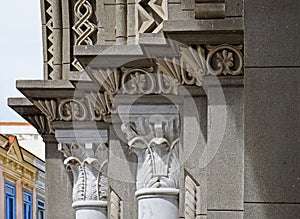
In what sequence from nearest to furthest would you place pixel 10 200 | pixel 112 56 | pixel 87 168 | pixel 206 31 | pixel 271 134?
1. pixel 271 134
2. pixel 206 31
3. pixel 112 56
4. pixel 87 168
5. pixel 10 200

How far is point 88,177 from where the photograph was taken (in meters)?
14.5

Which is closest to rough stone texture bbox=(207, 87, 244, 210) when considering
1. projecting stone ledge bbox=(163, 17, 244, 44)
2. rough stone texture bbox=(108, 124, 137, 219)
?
projecting stone ledge bbox=(163, 17, 244, 44)

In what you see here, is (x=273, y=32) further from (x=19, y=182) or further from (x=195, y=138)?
(x=19, y=182)

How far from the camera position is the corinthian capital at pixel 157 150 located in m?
11.0

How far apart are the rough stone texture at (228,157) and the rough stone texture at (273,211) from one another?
44.1 inches

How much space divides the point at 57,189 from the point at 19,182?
91.2 ft

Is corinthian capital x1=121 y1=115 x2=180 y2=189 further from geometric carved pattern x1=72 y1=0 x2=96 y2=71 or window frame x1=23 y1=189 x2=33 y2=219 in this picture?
window frame x1=23 y1=189 x2=33 y2=219

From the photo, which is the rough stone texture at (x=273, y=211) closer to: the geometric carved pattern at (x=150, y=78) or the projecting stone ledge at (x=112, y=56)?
the geometric carved pattern at (x=150, y=78)

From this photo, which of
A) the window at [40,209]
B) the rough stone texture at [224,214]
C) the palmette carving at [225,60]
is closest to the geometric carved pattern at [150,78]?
the palmette carving at [225,60]

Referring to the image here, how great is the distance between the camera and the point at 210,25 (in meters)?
8.50

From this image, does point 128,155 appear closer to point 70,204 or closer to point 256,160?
point 70,204

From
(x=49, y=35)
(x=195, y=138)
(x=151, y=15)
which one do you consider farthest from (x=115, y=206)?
(x=49, y=35)

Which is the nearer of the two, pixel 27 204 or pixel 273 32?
pixel 273 32

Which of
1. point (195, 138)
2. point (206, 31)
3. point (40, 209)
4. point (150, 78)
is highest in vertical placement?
point (206, 31)
